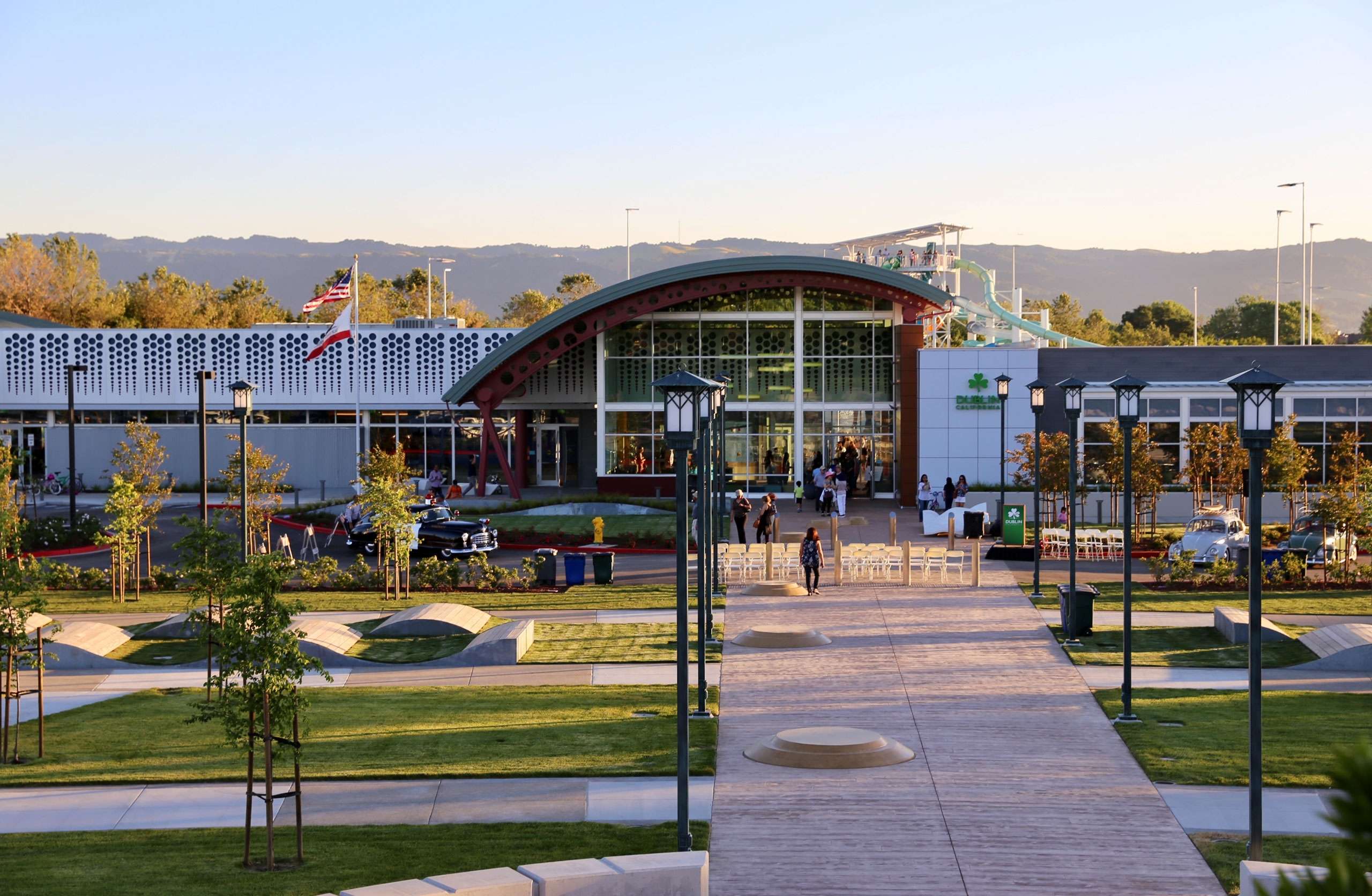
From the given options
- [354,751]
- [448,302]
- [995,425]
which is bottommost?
[354,751]

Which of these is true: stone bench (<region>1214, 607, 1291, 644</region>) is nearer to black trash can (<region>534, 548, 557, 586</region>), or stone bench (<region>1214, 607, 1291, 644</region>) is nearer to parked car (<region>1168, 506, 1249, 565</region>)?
parked car (<region>1168, 506, 1249, 565</region>)

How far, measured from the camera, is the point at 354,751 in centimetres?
1641

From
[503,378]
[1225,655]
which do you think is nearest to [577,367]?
[503,378]

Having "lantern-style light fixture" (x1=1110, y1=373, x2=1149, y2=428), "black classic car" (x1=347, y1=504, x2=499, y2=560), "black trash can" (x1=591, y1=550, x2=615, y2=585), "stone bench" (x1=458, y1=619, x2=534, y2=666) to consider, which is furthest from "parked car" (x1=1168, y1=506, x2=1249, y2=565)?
"black classic car" (x1=347, y1=504, x2=499, y2=560)

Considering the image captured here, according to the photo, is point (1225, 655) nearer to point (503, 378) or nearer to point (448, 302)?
point (503, 378)

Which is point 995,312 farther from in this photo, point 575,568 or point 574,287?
point 574,287

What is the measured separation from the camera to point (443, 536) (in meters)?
37.0

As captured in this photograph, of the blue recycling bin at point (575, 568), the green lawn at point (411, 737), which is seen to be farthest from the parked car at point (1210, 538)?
the green lawn at point (411, 737)

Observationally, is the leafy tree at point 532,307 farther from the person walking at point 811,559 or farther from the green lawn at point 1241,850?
the green lawn at point 1241,850

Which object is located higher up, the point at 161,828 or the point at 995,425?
the point at 995,425

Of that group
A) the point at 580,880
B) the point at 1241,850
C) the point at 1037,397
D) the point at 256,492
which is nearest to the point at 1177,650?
the point at 1037,397

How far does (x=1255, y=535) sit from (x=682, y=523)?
5164 mm

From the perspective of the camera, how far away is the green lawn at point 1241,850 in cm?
1186

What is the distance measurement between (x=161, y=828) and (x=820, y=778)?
264 inches
